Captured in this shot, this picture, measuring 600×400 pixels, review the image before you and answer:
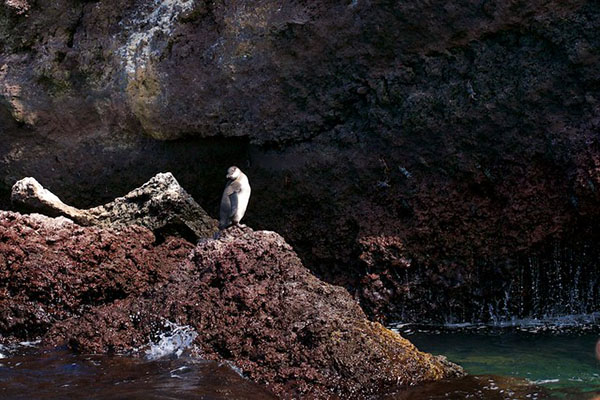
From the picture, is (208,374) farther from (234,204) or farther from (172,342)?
(234,204)

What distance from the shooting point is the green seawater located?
189 inches

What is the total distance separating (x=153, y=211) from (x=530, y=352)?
289 cm

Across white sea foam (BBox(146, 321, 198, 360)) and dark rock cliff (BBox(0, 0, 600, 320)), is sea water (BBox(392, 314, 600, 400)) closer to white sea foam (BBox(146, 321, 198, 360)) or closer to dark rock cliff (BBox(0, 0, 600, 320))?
dark rock cliff (BBox(0, 0, 600, 320))

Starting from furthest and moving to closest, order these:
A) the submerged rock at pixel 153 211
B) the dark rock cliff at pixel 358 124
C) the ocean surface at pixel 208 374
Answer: the dark rock cliff at pixel 358 124 → the submerged rock at pixel 153 211 → the ocean surface at pixel 208 374

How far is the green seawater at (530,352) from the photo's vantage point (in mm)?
4812

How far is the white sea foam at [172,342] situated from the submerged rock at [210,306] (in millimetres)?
37

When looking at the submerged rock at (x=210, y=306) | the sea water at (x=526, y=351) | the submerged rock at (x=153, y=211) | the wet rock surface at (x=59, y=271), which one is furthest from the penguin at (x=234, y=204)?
the sea water at (x=526, y=351)

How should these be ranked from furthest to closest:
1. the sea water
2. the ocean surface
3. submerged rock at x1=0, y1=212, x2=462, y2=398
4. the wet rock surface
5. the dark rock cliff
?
the dark rock cliff, the wet rock surface, the sea water, submerged rock at x1=0, y1=212, x2=462, y2=398, the ocean surface

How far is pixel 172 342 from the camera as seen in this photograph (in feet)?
15.8

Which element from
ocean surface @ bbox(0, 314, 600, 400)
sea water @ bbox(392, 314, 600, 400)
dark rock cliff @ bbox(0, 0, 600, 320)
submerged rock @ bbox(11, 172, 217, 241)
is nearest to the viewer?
ocean surface @ bbox(0, 314, 600, 400)

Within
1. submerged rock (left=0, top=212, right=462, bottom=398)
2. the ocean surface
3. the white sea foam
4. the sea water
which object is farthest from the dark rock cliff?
the white sea foam

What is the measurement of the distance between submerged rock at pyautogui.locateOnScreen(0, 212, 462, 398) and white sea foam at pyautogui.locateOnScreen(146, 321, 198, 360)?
37mm

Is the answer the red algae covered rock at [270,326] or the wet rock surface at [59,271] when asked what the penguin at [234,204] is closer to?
the wet rock surface at [59,271]

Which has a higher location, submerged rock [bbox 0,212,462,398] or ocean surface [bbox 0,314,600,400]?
submerged rock [bbox 0,212,462,398]
